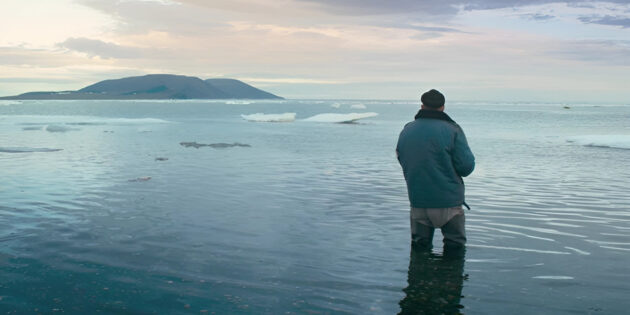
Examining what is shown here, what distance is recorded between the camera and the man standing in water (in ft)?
20.5

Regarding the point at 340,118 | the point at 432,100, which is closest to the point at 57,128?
the point at 340,118

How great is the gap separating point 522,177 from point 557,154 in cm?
969

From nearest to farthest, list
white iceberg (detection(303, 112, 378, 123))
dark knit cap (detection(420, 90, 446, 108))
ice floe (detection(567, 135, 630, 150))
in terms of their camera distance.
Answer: dark knit cap (detection(420, 90, 446, 108)), ice floe (detection(567, 135, 630, 150)), white iceberg (detection(303, 112, 378, 123))

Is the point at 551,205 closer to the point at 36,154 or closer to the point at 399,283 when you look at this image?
the point at 399,283

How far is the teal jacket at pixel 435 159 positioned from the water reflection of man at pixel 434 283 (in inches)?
31.4

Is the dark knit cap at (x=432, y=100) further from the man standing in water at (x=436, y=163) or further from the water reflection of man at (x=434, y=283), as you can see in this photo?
the water reflection of man at (x=434, y=283)

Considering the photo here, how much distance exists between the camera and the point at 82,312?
17.2 feet

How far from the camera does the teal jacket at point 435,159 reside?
626 centimetres

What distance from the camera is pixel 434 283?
622cm

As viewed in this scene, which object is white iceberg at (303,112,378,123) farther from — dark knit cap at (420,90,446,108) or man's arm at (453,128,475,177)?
man's arm at (453,128,475,177)

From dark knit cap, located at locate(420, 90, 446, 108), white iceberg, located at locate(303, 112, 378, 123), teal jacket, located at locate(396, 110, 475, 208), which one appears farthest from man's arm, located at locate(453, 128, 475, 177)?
white iceberg, located at locate(303, 112, 378, 123)

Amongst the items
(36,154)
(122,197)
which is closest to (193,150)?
(36,154)

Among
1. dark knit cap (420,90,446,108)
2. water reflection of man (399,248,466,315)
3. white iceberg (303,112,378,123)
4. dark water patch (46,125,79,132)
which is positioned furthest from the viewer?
white iceberg (303,112,378,123)

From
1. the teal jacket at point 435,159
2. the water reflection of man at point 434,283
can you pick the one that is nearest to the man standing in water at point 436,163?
the teal jacket at point 435,159
